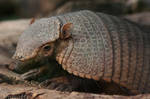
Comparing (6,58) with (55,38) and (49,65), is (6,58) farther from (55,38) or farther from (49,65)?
(55,38)

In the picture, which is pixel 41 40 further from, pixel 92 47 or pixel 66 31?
pixel 92 47

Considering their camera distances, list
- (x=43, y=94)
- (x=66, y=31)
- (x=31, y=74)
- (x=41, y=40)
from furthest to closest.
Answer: (x=31, y=74) → (x=66, y=31) → (x=41, y=40) → (x=43, y=94)

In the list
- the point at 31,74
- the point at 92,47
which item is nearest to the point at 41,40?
the point at 31,74

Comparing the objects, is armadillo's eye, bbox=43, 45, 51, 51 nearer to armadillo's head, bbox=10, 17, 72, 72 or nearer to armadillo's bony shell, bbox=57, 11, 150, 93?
armadillo's head, bbox=10, 17, 72, 72

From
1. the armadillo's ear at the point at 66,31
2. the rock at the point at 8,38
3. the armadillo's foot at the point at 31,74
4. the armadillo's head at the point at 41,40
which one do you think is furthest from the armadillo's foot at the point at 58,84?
the rock at the point at 8,38

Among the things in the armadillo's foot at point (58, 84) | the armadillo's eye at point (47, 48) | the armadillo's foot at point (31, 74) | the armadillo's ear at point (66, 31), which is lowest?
the armadillo's foot at point (58, 84)

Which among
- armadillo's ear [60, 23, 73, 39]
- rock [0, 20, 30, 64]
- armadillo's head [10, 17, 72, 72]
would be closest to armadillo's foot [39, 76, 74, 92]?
armadillo's head [10, 17, 72, 72]

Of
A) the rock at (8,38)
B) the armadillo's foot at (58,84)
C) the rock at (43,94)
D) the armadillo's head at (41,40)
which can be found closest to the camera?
the rock at (43,94)

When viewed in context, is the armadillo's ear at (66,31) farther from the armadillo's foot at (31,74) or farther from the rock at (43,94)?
the rock at (43,94)
